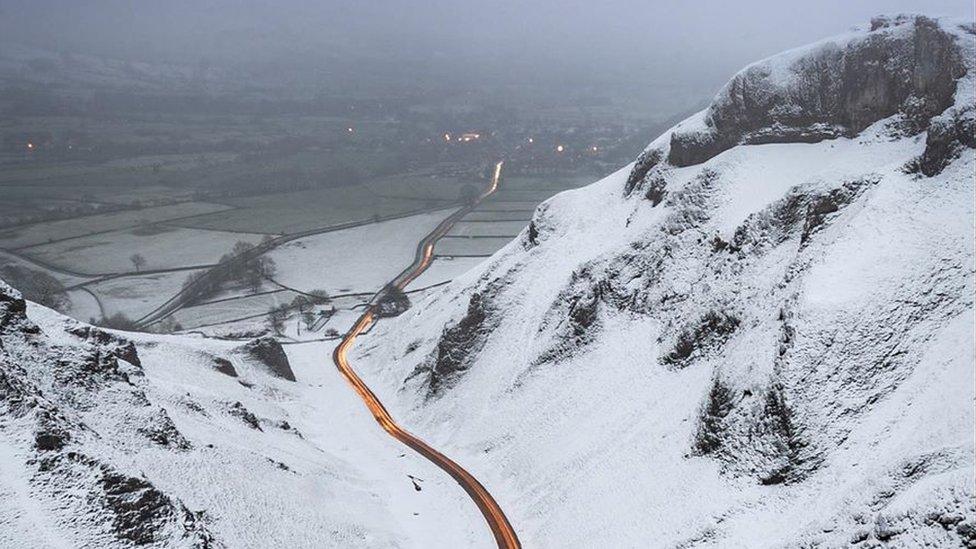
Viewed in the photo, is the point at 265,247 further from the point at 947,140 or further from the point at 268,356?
the point at 947,140

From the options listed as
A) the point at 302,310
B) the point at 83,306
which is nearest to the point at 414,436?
the point at 302,310

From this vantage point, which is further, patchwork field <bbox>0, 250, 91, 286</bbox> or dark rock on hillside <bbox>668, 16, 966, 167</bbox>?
patchwork field <bbox>0, 250, 91, 286</bbox>

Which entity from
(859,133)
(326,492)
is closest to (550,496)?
(326,492)

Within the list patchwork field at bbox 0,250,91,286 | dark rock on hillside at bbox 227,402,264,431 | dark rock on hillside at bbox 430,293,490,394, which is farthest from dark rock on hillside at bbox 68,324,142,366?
patchwork field at bbox 0,250,91,286

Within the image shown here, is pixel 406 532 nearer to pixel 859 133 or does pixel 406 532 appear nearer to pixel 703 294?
pixel 703 294

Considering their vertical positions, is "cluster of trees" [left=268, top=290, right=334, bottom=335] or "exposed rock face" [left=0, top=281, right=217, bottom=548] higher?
"exposed rock face" [left=0, top=281, right=217, bottom=548]

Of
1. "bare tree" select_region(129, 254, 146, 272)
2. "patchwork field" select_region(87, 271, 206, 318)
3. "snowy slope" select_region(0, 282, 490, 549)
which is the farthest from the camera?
"bare tree" select_region(129, 254, 146, 272)

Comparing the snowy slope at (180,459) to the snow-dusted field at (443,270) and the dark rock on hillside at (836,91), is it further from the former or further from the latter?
the snow-dusted field at (443,270)

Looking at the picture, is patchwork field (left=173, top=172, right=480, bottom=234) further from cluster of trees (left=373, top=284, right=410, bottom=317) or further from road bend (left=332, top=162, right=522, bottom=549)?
cluster of trees (left=373, top=284, right=410, bottom=317)

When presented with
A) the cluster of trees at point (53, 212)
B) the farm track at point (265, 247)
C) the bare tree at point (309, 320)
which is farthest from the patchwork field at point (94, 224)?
the bare tree at point (309, 320)
